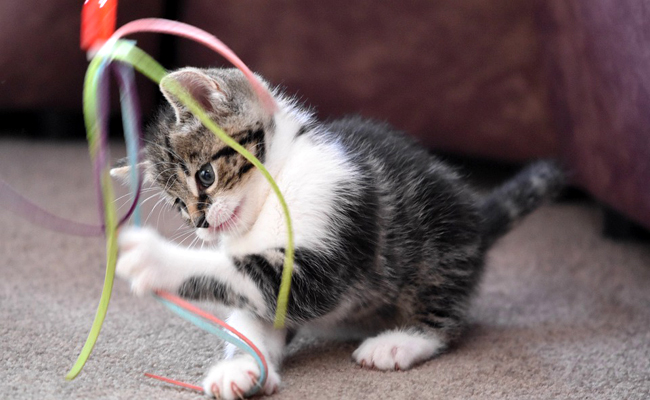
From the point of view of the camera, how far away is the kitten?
106 cm

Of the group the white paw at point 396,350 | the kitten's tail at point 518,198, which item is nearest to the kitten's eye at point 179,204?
the white paw at point 396,350

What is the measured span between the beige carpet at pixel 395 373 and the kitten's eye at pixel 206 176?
0.93ft

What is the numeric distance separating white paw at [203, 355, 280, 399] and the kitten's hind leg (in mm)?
172

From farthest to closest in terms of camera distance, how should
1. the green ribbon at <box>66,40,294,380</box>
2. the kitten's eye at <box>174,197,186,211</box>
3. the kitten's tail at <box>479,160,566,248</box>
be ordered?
the kitten's tail at <box>479,160,566,248</box> < the kitten's eye at <box>174,197,186,211</box> < the green ribbon at <box>66,40,294,380</box>

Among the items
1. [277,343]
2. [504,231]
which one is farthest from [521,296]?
[277,343]

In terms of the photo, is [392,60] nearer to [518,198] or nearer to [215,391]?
[518,198]

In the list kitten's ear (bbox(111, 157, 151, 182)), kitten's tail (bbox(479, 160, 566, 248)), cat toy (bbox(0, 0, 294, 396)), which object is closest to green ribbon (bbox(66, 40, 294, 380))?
cat toy (bbox(0, 0, 294, 396))

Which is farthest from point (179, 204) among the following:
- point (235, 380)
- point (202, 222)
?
point (235, 380)

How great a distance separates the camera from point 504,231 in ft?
4.78

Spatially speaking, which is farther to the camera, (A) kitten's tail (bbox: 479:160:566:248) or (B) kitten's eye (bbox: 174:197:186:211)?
(A) kitten's tail (bbox: 479:160:566:248)

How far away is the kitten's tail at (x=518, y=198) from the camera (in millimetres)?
1433

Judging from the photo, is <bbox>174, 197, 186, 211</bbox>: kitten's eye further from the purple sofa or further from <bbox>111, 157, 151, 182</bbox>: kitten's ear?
the purple sofa

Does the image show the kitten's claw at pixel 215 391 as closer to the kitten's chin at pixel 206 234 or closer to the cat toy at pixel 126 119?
the cat toy at pixel 126 119

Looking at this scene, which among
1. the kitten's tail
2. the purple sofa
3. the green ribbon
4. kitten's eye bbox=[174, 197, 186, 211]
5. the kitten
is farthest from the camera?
the purple sofa
